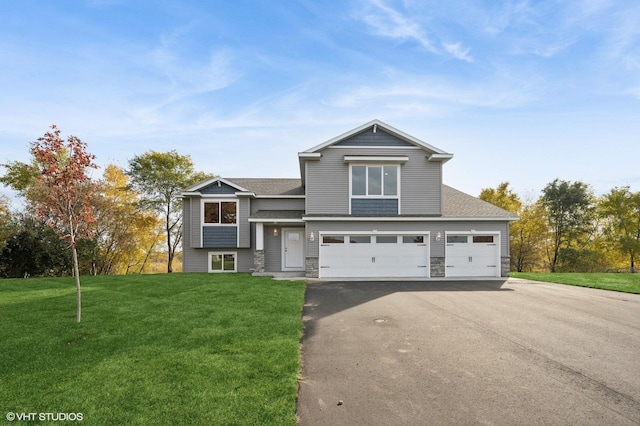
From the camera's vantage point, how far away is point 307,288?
38.5 feet

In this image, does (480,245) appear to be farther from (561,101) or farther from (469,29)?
(469,29)

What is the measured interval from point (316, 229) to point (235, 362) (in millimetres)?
10392

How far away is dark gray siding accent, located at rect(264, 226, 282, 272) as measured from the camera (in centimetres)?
1686

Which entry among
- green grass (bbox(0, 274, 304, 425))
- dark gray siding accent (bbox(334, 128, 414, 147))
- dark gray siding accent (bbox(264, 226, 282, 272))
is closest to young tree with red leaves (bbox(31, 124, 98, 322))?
green grass (bbox(0, 274, 304, 425))

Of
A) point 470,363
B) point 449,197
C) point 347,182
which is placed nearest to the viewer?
point 470,363

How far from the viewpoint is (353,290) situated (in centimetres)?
1144

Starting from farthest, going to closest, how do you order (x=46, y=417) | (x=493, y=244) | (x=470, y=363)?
(x=493, y=244), (x=470, y=363), (x=46, y=417)

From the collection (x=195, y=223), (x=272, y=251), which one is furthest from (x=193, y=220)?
(x=272, y=251)

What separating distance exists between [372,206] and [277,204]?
5846 millimetres

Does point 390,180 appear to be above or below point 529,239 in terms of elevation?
above

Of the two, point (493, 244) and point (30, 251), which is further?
point (30, 251)

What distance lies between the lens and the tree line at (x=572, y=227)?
28734mm

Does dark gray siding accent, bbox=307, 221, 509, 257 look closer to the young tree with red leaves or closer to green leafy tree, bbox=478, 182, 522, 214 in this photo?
the young tree with red leaves

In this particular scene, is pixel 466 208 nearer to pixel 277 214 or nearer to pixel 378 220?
pixel 378 220
